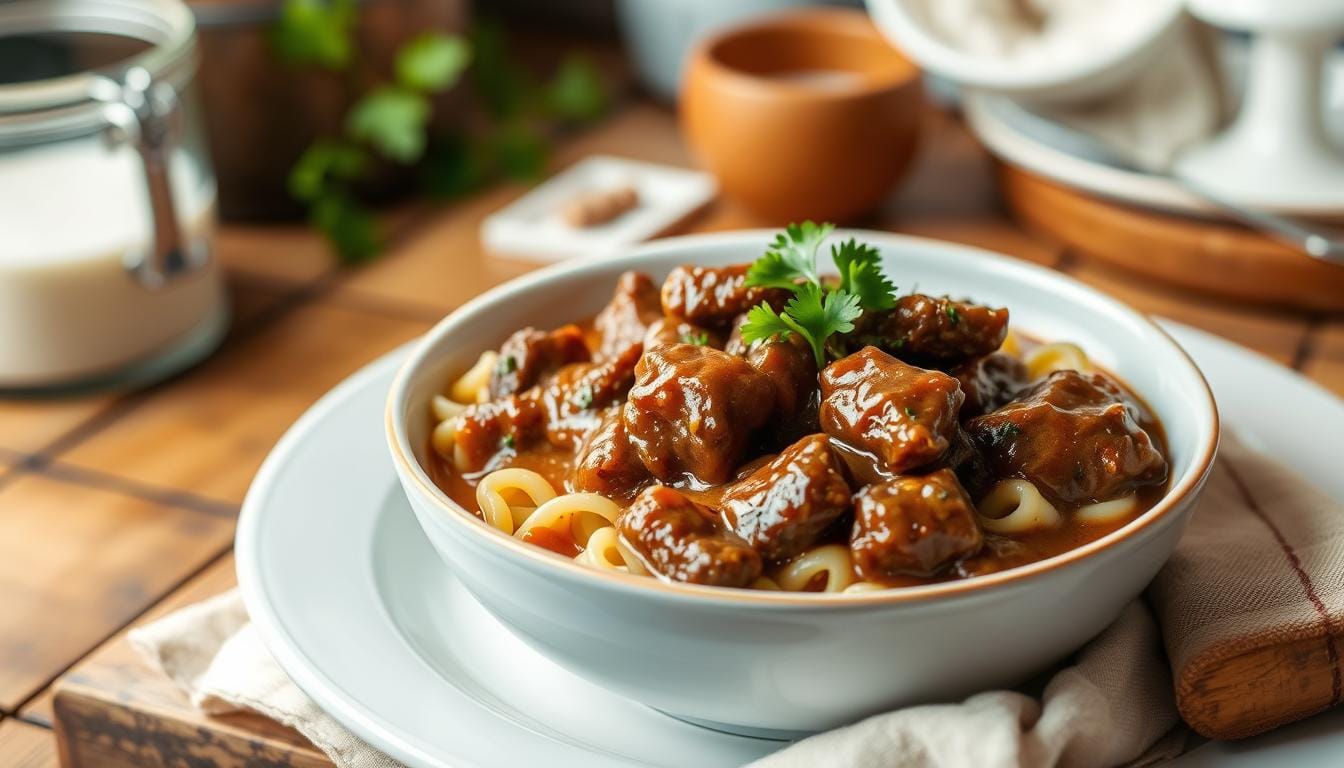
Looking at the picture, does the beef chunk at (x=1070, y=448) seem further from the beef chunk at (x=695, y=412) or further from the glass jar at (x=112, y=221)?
the glass jar at (x=112, y=221)

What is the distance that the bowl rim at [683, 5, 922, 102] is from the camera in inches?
158

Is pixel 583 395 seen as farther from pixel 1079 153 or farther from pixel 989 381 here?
pixel 1079 153

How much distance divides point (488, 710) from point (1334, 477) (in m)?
1.55

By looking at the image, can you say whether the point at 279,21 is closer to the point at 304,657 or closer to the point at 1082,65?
the point at 1082,65

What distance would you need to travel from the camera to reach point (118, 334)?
3668 mm

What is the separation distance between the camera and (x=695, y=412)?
216 centimetres

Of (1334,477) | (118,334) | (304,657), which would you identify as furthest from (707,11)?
(304,657)

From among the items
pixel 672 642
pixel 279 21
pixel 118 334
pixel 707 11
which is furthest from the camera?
pixel 707 11

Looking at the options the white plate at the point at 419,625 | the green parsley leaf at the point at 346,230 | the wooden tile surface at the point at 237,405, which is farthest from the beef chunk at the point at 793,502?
the green parsley leaf at the point at 346,230

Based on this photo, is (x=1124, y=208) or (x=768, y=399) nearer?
(x=768, y=399)

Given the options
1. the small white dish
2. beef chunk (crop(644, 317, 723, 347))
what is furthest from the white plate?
the small white dish

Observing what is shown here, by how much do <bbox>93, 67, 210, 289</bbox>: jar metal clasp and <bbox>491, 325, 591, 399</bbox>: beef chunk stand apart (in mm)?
1326

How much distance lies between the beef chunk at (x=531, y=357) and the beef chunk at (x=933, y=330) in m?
0.55

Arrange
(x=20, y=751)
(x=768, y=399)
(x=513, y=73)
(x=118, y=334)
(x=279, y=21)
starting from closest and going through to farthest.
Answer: (x=768, y=399) < (x=20, y=751) < (x=118, y=334) < (x=279, y=21) < (x=513, y=73)
